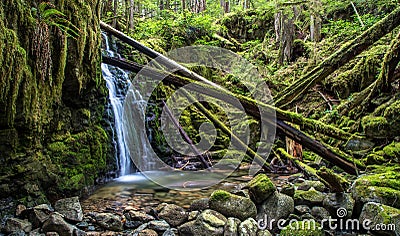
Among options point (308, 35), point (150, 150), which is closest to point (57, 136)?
point (150, 150)

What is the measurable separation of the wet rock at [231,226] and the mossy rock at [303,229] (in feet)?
1.56

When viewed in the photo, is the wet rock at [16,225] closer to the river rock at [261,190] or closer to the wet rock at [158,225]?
the wet rock at [158,225]

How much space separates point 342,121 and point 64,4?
21.5ft

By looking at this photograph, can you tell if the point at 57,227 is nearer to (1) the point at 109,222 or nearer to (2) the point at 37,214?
(2) the point at 37,214

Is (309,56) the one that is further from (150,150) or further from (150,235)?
(150,235)

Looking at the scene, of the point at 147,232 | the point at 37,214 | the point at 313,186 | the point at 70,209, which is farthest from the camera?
the point at 313,186

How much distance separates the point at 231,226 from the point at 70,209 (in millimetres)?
2011

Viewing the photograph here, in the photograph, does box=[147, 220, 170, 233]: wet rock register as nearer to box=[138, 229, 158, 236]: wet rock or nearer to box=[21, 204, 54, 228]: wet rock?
box=[138, 229, 158, 236]: wet rock

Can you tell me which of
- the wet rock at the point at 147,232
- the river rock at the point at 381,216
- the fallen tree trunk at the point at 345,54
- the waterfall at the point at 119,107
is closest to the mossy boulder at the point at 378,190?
the river rock at the point at 381,216

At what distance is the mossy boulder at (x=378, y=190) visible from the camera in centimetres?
327

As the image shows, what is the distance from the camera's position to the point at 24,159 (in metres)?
3.77

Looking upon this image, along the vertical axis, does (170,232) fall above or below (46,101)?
below

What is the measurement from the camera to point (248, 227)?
3.07 meters

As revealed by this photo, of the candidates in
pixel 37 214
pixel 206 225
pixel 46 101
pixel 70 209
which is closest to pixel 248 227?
pixel 206 225
